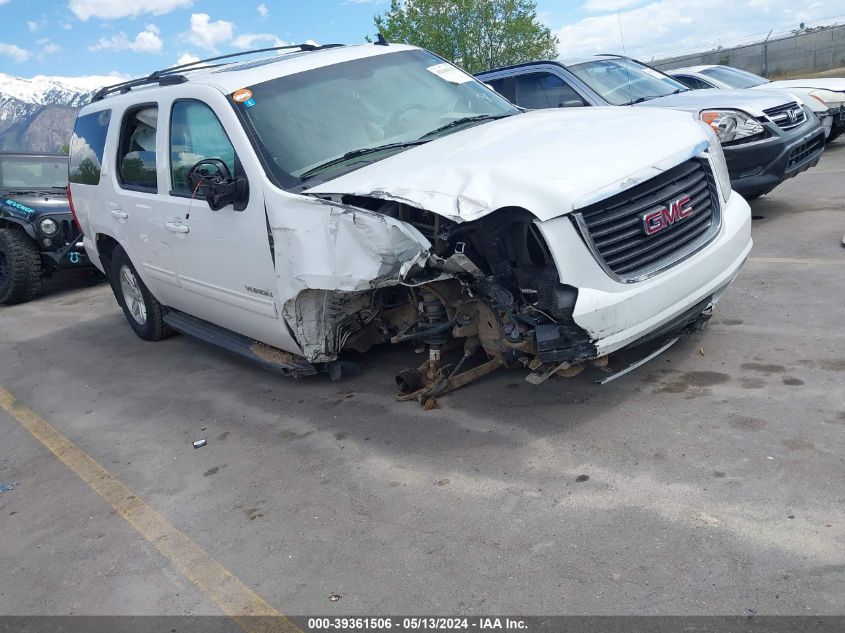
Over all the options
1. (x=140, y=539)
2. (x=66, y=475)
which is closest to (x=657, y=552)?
(x=140, y=539)

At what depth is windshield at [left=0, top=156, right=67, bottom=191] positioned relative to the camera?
9781 mm

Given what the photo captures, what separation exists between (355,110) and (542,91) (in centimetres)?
403

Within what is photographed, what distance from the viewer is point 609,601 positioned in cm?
249

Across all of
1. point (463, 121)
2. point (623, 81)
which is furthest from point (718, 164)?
point (623, 81)

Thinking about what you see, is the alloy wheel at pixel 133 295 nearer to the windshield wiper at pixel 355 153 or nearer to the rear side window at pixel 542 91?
the windshield wiper at pixel 355 153

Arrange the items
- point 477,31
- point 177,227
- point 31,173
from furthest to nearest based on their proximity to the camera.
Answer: point 477,31
point 31,173
point 177,227

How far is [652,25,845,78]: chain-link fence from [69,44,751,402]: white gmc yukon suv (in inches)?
1117

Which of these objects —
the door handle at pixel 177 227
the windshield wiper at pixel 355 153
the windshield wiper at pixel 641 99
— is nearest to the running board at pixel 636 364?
the windshield wiper at pixel 355 153

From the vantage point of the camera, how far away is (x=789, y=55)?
1240 inches

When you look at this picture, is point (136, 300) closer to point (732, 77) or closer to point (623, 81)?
point (623, 81)

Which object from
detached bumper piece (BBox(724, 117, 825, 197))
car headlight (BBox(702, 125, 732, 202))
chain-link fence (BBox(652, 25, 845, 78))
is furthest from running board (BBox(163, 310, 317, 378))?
chain-link fence (BBox(652, 25, 845, 78))

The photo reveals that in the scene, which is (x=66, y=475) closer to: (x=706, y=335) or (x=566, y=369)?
(x=566, y=369)

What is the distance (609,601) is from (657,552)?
0.32 metres

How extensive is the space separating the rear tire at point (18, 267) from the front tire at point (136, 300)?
2909 mm
